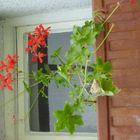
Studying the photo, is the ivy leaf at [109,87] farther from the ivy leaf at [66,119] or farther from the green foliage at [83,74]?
the ivy leaf at [66,119]

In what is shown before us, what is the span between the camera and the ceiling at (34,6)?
1.71 metres

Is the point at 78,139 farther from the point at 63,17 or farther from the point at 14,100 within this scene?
the point at 63,17

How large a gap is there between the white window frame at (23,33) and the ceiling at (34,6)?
0.16 ft

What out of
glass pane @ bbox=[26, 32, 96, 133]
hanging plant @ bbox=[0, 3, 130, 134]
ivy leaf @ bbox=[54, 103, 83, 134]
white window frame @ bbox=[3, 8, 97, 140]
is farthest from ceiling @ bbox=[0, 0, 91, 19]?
ivy leaf @ bbox=[54, 103, 83, 134]

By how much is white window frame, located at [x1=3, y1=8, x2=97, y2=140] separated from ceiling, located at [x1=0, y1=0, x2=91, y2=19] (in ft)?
0.16

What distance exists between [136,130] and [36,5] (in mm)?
1192

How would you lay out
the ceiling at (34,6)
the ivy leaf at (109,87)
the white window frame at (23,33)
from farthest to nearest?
the white window frame at (23,33), the ceiling at (34,6), the ivy leaf at (109,87)

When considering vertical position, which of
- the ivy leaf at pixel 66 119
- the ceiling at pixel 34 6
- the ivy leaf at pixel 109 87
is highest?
the ceiling at pixel 34 6

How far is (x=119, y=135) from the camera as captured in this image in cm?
81

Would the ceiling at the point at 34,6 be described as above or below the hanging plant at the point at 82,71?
above

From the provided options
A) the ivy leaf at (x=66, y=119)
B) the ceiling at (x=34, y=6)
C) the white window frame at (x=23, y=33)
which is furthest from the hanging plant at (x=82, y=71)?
the white window frame at (x=23, y=33)

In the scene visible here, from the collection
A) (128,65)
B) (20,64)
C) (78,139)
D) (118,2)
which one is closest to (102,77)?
(128,65)

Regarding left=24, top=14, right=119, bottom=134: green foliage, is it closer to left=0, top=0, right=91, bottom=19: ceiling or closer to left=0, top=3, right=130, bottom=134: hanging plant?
left=0, top=3, right=130, bottom=134: hanging plant

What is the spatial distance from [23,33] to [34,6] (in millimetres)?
274
